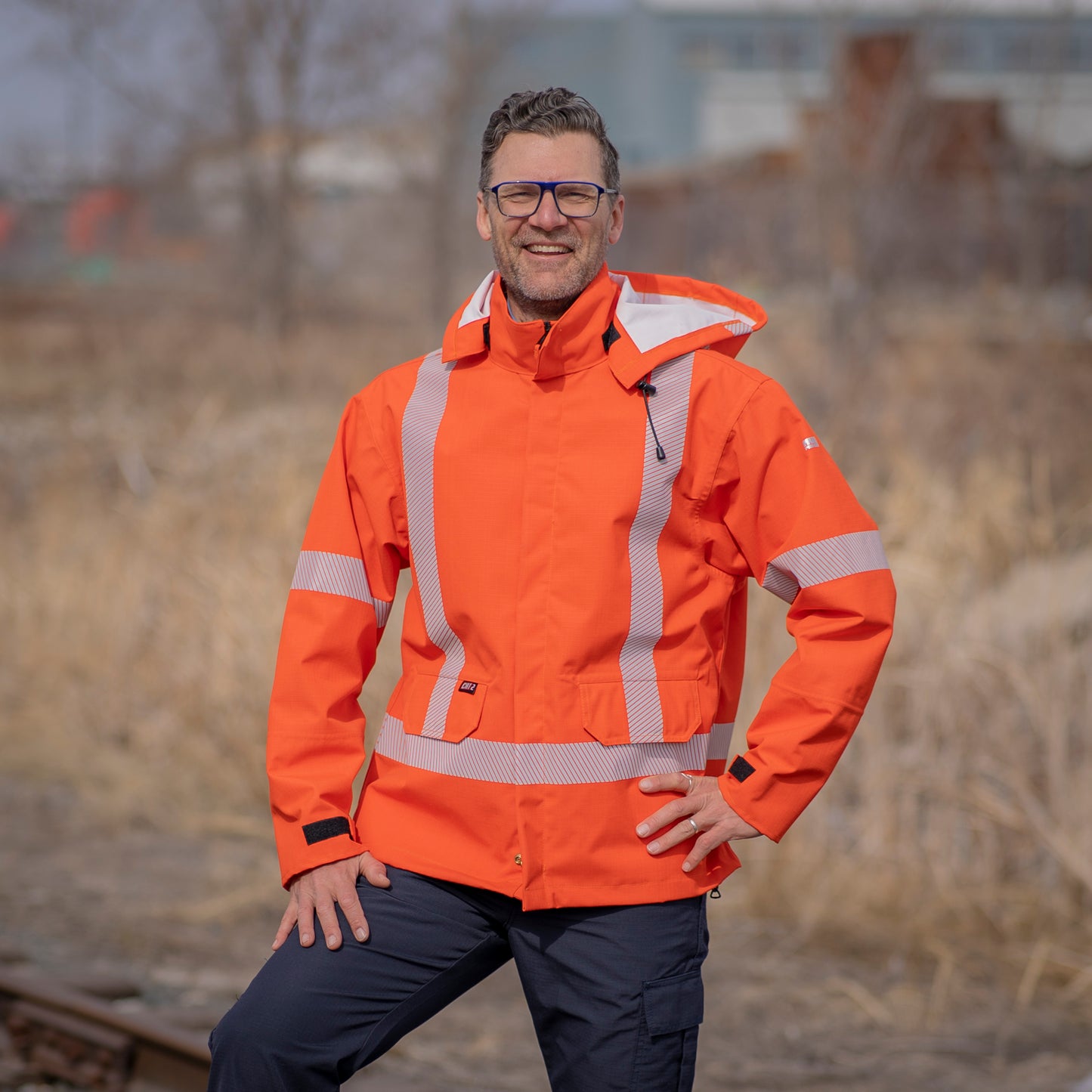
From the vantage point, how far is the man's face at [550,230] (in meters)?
2.26

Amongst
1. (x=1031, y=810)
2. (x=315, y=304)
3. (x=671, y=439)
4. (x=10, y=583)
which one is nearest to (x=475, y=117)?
(x=315, y=304)

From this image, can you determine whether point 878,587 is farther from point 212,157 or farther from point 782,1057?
point 212,157

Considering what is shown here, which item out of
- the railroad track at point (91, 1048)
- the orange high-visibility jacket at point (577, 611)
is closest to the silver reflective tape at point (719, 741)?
the orange high-visibility jacket at point (577, 611)

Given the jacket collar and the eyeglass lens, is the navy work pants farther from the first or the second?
the eyeglass lens

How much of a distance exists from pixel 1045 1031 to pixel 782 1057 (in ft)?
2.98

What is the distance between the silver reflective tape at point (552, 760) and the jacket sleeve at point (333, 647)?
16 centimetres

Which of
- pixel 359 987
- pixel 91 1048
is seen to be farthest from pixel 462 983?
pixel 91 1048

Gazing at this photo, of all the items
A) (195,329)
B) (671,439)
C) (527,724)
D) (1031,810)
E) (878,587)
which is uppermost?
(195,329)

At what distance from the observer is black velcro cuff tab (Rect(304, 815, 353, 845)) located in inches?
88.7

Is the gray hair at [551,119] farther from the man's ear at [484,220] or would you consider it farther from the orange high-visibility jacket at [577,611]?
the orange high-visibility jacket at [577,611]

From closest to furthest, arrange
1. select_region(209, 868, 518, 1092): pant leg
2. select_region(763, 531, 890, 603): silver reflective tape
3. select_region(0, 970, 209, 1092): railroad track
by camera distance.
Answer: select_region(209, 868, 518, 1092): pant leg, select_region(763, 531, 890, 603): silver reflective tape, select_region(0, 970, 209, 1092): railroad track

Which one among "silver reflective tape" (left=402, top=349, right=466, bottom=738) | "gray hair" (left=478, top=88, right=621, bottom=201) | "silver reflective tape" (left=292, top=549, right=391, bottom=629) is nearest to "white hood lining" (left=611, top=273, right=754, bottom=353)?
"gray hair" (left=478, top=88, right=621, bottom=201)

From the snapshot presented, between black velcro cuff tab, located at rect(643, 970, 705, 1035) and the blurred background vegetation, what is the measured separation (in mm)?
2749

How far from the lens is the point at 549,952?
220cm
